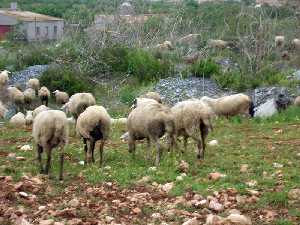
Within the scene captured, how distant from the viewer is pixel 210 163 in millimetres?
10875

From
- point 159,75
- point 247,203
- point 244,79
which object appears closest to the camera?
point 247,203

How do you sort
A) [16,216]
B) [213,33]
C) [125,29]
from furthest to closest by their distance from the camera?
1. [213,33]
2. [125,29]
3. [16,216]

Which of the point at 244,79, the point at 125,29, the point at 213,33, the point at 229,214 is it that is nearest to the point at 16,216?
the point at 229,214

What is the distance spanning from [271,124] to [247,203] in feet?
26.6

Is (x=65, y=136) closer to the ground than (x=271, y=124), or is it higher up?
higher up

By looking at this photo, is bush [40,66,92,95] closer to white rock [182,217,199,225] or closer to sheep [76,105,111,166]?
sheep [76,105,111,166]

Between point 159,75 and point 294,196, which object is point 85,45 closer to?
point 159,75

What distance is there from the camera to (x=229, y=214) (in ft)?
25.5

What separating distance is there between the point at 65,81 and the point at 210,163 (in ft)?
41.6

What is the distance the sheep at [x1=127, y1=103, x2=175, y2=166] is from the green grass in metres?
0.45

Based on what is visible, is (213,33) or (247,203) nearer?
(247,203)

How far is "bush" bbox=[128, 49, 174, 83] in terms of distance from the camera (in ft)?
79.1

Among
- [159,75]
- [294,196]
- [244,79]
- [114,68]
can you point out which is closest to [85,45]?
[114,68]

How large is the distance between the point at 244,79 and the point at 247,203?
1441cm
